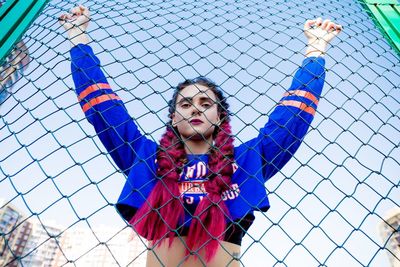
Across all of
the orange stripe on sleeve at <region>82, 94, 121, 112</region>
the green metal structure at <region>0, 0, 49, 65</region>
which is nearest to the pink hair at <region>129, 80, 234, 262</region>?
the orange stripe on sleeve at <region>82, 94, 121, 112</region>

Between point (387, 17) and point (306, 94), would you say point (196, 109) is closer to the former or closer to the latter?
point (306, 94)

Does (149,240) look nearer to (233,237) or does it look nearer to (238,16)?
(233,237)

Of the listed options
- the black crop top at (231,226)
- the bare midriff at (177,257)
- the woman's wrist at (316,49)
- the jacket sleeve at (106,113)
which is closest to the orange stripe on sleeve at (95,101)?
the jacket sleeve at (106,113)

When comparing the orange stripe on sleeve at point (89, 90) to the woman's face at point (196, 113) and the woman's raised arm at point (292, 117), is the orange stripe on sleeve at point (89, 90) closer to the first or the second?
the woman's face at point (196, 113)

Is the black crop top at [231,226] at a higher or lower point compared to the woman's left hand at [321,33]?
lower

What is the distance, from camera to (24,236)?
2425cm

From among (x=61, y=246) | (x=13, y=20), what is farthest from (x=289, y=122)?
(x=13, y=20)

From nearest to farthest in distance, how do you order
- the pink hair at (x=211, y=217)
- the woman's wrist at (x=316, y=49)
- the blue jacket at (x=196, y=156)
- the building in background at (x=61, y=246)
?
the building in background at (x=61, y=246) → the pink hair at (x=211, y=217) → the blue jacket at (x=196, y=156) → the woman's wrist at (x=316, y=49)

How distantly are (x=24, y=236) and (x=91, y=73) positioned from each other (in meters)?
27.5

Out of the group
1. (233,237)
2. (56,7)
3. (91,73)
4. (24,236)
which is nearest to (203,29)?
(91,73)

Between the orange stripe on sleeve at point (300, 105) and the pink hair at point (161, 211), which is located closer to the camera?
the pink hair at point (161, 211)

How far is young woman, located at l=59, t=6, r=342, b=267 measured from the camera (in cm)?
95

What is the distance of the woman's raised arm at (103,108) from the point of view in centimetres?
117

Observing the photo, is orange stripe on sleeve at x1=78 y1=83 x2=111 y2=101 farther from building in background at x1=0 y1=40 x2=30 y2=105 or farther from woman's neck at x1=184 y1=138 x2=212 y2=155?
woman's neck at x1=184 y1=138 x2=212 y2=155
